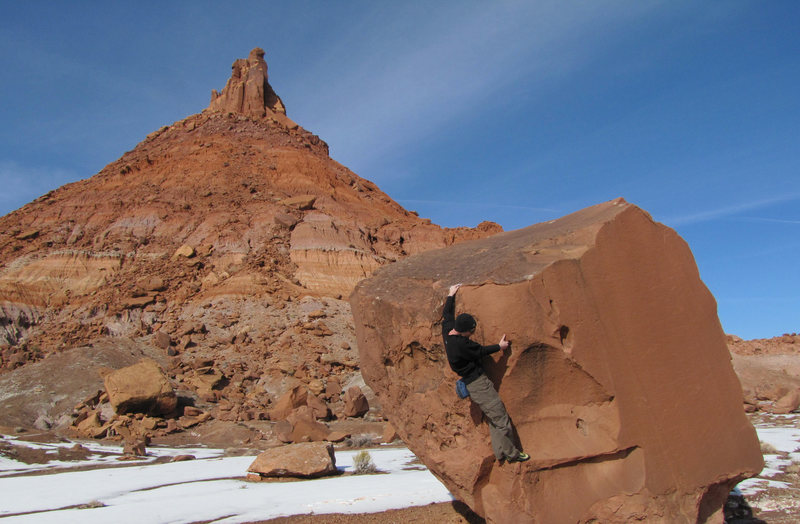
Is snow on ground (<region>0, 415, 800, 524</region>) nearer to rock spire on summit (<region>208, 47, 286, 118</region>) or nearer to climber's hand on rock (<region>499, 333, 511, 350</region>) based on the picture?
climber's hand on rock (<region>499, 333, 511, 350</region>)

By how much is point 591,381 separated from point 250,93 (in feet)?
133

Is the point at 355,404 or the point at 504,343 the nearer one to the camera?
the point at 504,343

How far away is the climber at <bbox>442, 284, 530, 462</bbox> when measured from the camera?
12.5 ft

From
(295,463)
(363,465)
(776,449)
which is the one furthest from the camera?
(363,465)

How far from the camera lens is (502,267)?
160 inches

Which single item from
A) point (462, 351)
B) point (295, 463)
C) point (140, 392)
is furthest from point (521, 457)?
point (140, 392)

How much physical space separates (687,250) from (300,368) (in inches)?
634

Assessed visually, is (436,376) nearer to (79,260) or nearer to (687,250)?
(687,250)

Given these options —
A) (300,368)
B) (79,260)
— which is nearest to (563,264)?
(300,368)

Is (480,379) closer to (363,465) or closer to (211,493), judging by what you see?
(211,493)

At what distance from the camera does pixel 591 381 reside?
383 centimetres

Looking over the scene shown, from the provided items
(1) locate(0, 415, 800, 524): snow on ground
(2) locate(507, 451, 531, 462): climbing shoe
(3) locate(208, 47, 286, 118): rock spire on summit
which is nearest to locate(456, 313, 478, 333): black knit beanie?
(2) locate(507, 451, 531, 462): climbing shoe

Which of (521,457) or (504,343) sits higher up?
(504,343)

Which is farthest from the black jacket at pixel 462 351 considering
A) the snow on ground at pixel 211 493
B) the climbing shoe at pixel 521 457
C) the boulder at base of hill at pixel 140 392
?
the boulder at base of hill at pixel 140 392
